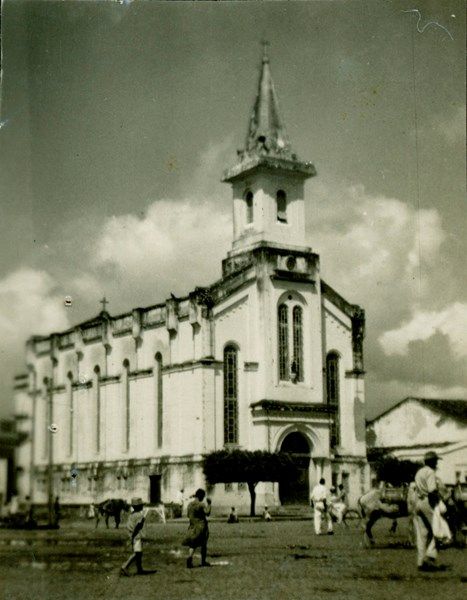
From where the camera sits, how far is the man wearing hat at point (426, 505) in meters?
15.3

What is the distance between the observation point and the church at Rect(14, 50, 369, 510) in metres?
23.5

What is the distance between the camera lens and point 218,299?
39.1 m

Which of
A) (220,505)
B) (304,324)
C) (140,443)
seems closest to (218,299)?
(304,324)

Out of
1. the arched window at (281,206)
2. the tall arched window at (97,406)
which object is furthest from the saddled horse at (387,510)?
the arched window at (281,206)

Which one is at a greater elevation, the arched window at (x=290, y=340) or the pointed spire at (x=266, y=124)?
the pointed spire at (x=266, y=124)

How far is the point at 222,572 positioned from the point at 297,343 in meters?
24.4

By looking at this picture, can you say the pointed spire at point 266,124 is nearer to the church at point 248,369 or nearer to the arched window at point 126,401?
the church at point 248,369

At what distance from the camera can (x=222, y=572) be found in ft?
53.0

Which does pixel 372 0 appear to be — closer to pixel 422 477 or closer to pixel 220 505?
pixel 422 477

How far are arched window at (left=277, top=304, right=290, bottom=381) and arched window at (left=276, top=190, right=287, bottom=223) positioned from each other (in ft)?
16.2

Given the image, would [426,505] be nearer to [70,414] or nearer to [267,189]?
[70,414]

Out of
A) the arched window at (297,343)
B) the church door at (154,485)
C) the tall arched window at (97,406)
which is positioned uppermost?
the arched window at (297,343)

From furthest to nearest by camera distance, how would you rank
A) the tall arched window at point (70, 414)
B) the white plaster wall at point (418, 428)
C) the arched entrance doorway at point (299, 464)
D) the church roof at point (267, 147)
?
the arched entrance doorway at point (299, 464), the white plaster wall at point (418, 428), the church roof at point (267, 147), the tall arched window at point (70, 414)

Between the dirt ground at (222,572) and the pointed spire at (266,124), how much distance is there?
8.87 metres
